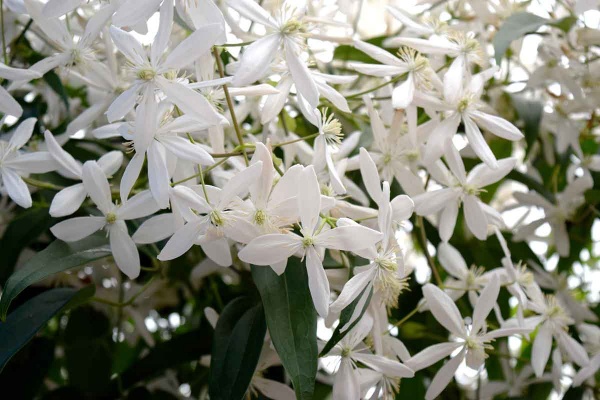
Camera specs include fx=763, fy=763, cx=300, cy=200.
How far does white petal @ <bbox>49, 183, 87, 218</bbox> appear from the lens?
490mm

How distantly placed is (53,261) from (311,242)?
0.17m

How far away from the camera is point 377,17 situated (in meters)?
0.96

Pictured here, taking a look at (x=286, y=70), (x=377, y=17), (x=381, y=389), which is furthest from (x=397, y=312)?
(x=377, y=17)

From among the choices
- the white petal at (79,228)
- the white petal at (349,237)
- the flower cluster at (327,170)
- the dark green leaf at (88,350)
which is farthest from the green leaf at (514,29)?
the dark green leaf at (88,350)

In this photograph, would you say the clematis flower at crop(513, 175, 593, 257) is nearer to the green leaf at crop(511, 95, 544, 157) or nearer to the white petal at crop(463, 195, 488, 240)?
the green leaf at crop(511, 95, 544, 157)

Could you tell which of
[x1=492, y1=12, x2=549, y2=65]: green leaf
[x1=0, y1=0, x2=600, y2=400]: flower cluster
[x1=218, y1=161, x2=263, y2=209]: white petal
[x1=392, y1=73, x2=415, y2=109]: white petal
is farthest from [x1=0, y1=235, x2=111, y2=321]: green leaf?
[x1=492, y1=12, x2=549, y2=65]: green leaf

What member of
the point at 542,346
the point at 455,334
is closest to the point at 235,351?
the point at 455,334

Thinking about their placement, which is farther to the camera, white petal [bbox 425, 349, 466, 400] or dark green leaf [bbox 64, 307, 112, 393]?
dark green leaf [bbox 64, 307, 112, 393]

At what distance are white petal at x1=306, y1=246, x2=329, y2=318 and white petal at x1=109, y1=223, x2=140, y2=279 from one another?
122 millimetres

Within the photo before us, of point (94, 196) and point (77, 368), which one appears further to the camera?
point (77, 368)

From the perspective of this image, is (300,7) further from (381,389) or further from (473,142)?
(381,389)

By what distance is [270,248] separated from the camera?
44 centimetres

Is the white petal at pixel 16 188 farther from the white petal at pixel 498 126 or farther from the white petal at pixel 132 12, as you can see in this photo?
the white petal at pixel 498 126

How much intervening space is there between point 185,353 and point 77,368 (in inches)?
4.0
